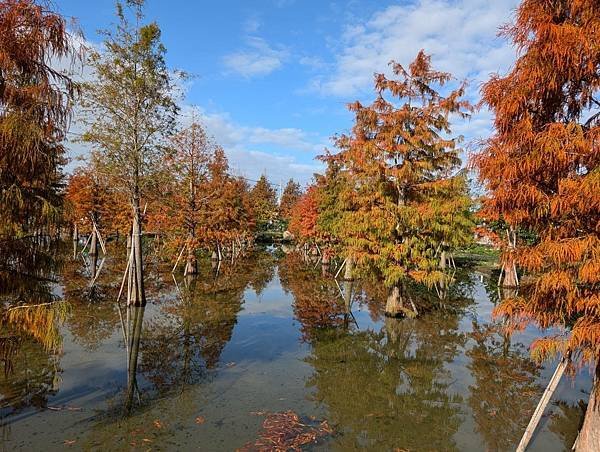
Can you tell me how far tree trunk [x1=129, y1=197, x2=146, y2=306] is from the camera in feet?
56.7

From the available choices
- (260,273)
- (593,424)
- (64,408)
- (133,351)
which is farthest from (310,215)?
(593,424)

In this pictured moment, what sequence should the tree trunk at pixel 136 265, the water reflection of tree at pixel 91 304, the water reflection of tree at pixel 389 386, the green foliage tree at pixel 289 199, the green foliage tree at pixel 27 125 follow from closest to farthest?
1. the green foliage tree at pixel 27 125
2. the water reflection of tree at pixel 389 386
3. the water reflection of tree at pixel 91 304
4. the tree trunk at pixel 136 265
5. the green foliage tree at pixel 289 199

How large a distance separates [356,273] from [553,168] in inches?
495

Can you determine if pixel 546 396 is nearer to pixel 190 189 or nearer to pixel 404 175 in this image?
pixel 404 175

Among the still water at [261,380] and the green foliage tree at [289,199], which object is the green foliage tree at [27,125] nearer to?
the still water at [261,380]

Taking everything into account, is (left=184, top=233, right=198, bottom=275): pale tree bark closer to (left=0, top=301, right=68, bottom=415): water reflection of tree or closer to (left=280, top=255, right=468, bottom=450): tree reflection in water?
(left=280, top=255, right=468, bottom=450): tree reflection in water

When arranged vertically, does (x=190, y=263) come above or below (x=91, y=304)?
above

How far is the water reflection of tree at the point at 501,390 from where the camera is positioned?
27.1ft

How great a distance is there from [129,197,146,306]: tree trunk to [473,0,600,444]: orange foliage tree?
1463cm

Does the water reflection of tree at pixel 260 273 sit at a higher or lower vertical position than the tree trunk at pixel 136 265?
lower

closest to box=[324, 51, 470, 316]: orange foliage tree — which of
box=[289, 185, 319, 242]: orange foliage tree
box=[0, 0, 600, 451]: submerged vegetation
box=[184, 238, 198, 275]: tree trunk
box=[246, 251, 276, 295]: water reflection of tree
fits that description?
box=[0, 0, 600, 451]: submerged vegetation

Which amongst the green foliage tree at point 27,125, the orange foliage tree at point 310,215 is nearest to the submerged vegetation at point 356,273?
the green foliage tree at point 27,125

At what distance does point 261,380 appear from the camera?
34.7 feet

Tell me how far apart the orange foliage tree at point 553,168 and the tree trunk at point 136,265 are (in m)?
14.6
